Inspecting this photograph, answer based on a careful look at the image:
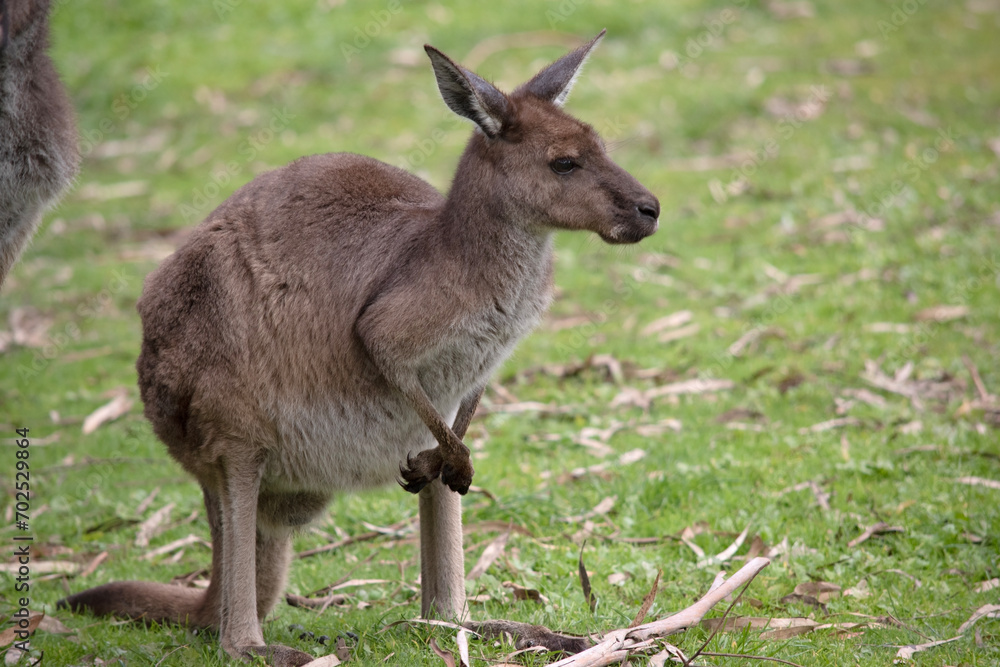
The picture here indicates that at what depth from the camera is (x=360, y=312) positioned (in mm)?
3727

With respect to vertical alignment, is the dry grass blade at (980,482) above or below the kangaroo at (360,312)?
below

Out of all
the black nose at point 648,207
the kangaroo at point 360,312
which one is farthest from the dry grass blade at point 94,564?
the black nose at point 648,207

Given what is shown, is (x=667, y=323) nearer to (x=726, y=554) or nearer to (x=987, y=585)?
(x=726, y=554)

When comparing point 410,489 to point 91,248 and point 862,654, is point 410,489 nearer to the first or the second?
point 862,654

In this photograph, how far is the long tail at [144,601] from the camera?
14.0 ft

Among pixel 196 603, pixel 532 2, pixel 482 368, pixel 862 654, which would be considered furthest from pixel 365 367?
pixel 532 2

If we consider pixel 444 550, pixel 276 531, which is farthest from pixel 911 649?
pixel 276 531


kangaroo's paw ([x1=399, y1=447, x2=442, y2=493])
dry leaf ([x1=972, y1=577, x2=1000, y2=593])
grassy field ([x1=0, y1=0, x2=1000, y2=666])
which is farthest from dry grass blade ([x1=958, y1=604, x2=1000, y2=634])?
kangaroo's paw ([x1=399, y1=447, x2=442, y2=493])

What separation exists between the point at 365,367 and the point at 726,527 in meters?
2.12

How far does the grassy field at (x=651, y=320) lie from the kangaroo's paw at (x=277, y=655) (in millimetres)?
189

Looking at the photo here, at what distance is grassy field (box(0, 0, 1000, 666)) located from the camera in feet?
14.8

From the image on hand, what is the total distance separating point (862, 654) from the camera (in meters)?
3.75

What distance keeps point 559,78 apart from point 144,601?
104 inches

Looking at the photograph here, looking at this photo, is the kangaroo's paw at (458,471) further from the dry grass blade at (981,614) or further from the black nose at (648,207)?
the dry grass blade at (981,614)
